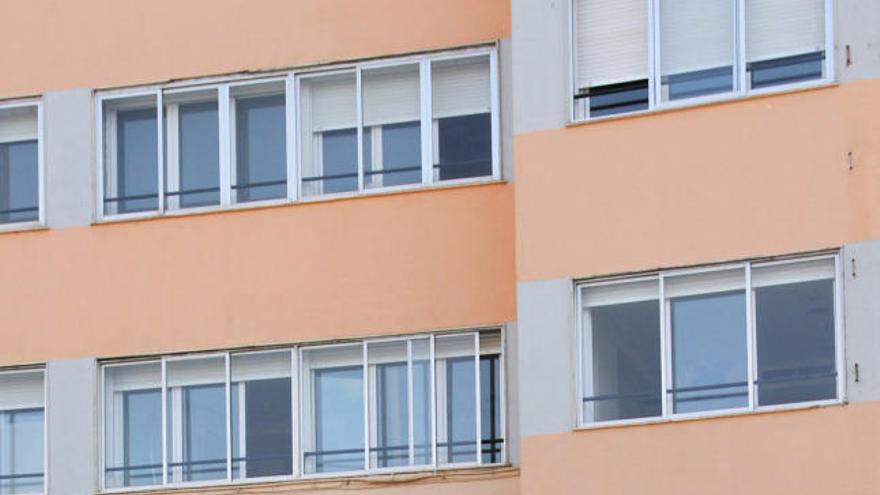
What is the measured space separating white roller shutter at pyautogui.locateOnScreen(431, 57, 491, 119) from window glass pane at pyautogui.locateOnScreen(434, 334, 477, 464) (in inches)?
86.3

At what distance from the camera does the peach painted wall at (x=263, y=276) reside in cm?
2164

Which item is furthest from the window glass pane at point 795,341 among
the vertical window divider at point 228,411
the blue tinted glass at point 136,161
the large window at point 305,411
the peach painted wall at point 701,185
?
the blue tinted glass at point 136,161

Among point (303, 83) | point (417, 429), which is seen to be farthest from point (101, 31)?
point (417, 429)

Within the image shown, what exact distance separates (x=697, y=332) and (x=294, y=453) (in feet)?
14.4

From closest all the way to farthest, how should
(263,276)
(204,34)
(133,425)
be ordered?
1. (263,276)
2. (133,425)
3. (204,34)

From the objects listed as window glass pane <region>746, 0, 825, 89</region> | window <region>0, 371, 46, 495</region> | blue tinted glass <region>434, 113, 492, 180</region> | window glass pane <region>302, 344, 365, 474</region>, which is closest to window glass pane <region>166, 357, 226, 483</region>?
window glass pane <region>302, 344, 365, 474</region>

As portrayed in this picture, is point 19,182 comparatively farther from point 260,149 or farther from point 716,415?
point 716,415

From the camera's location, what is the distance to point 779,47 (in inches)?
773

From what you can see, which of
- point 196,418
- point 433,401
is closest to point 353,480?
point 433,401

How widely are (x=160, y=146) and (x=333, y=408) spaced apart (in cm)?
321

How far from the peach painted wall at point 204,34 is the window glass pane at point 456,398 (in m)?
2.87

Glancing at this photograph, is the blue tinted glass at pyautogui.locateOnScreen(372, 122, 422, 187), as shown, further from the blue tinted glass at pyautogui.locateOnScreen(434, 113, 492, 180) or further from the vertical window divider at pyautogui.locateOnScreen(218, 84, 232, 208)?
the vertical window divider at pyautogui.locateOnScreen(218, 84, 232, 208)

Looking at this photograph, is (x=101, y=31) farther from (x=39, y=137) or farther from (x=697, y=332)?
(x=697, y=332)

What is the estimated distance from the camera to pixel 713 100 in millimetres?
19672
